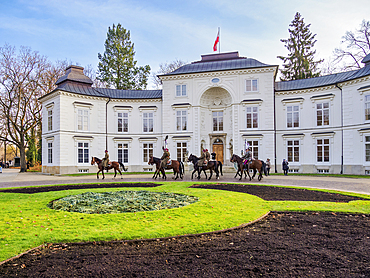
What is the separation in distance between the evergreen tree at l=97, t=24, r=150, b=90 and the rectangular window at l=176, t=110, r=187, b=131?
745 inches

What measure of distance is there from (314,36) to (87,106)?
37593 millimetres

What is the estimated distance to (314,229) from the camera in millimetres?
6590

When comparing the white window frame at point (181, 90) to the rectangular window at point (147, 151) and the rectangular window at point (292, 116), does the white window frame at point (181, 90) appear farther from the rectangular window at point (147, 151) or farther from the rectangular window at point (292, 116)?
the rectangular window at point (292, 116)

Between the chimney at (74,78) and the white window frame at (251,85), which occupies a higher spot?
the chimney at (74,78)

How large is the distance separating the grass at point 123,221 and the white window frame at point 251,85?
22.3m

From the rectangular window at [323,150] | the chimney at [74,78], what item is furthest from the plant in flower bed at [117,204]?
the chimney at [74,78]

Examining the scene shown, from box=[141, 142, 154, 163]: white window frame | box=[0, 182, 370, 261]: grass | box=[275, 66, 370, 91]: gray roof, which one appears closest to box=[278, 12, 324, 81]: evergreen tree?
box=[275, 66, 370, 91]: gray roof

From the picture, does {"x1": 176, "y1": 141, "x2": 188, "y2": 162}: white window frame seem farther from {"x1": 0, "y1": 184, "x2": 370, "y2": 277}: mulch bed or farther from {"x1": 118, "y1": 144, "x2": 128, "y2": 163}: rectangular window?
{"x1": 0, "y1": 184, "x2": 370, "y2": 277}: mulch bed

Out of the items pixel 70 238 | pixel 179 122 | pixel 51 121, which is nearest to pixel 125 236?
pixel 70 238

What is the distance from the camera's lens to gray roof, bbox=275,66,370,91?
26297 mm

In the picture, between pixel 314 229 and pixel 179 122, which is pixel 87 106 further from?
pixel 314 229

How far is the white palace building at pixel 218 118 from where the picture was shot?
2750cm

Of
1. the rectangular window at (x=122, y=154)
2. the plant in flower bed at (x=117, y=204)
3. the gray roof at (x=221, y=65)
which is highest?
the gray roof at (x=221, y=65)

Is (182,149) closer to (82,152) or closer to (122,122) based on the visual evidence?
(122,122)
